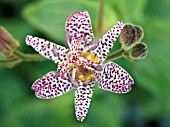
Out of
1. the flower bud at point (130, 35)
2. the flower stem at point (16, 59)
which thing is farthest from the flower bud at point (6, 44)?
the flower bud at point (130, 35)

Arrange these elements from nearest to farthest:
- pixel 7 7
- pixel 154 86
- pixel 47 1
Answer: pixel 154 86 < pixel 47 1 < pixel 7 7

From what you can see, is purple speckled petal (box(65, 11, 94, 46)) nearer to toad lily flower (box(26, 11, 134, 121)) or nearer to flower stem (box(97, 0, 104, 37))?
toad lily flower (box(26, 11, 134, 121))

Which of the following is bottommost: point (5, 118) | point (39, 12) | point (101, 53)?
point (5, 118)

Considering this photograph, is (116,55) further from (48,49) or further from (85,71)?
(48,49)

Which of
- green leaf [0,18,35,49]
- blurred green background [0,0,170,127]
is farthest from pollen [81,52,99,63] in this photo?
green leaf [0,18,35,49]

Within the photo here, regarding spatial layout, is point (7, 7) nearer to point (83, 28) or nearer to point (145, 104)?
point (145, 104)

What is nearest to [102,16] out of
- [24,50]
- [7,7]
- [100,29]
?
[100,29]

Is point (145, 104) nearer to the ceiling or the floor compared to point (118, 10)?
nearer to the floor

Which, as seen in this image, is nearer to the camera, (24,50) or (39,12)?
(39,12)

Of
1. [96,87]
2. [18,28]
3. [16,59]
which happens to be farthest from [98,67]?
[18,28]
